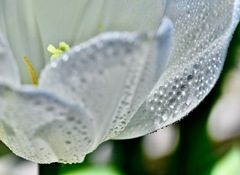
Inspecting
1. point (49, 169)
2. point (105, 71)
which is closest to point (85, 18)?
point (49, 169)

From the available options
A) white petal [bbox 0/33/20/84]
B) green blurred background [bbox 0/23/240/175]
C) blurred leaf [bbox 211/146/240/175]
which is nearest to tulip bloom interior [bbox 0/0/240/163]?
white petal [bbox 0/33/20/84]

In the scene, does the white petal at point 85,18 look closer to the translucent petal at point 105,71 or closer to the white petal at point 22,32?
the white petal at point 22,32

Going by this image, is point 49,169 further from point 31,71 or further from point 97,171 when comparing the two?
point 97,171

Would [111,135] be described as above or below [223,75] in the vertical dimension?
above

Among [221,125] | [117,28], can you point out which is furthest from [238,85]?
[117,28]

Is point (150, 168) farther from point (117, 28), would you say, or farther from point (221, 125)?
point (117, 28)

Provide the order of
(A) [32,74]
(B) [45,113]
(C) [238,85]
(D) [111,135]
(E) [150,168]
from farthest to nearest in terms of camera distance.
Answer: (C) [238,85] < (E) [150,168] < (A) [32,74] < (D) [111,135] < (B) [45,113]
